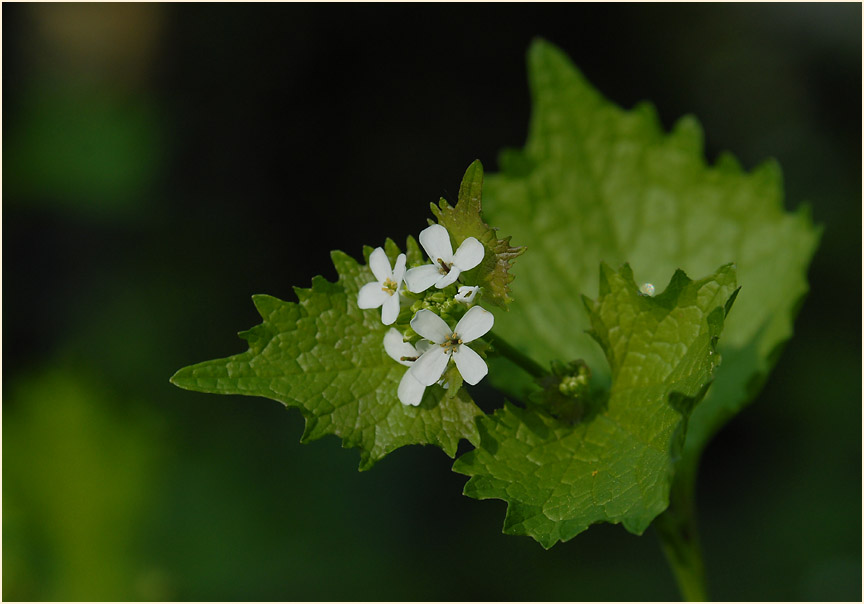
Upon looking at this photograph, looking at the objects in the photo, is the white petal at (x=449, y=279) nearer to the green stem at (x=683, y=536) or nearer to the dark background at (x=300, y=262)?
the green stem at (x=683, y=536)

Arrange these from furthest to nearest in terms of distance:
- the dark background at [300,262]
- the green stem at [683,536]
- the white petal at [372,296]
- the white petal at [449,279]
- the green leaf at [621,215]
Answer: the dark background at [300,262] → the green leaf at [621,215] → the green stem at [683,536] → the white petal at [372,296] → the white petal at [449,279]

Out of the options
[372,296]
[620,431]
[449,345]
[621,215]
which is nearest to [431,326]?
[449,345]

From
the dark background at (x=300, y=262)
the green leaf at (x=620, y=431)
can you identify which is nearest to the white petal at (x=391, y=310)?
the green leaf at (x=620, y=431)

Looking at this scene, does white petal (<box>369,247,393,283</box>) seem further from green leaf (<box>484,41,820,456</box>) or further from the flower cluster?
green leaf (<box>484,41,820,456</box>)

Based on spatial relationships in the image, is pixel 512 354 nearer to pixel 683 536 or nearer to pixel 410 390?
pixel 410 390

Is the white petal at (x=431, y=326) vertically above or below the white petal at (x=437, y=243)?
below

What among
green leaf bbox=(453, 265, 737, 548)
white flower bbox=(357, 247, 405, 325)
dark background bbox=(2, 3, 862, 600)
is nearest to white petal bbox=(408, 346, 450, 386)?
white flower bbox=(357, 247, 405, 325)

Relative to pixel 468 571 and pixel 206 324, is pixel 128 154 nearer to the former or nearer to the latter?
pixel 206 324
